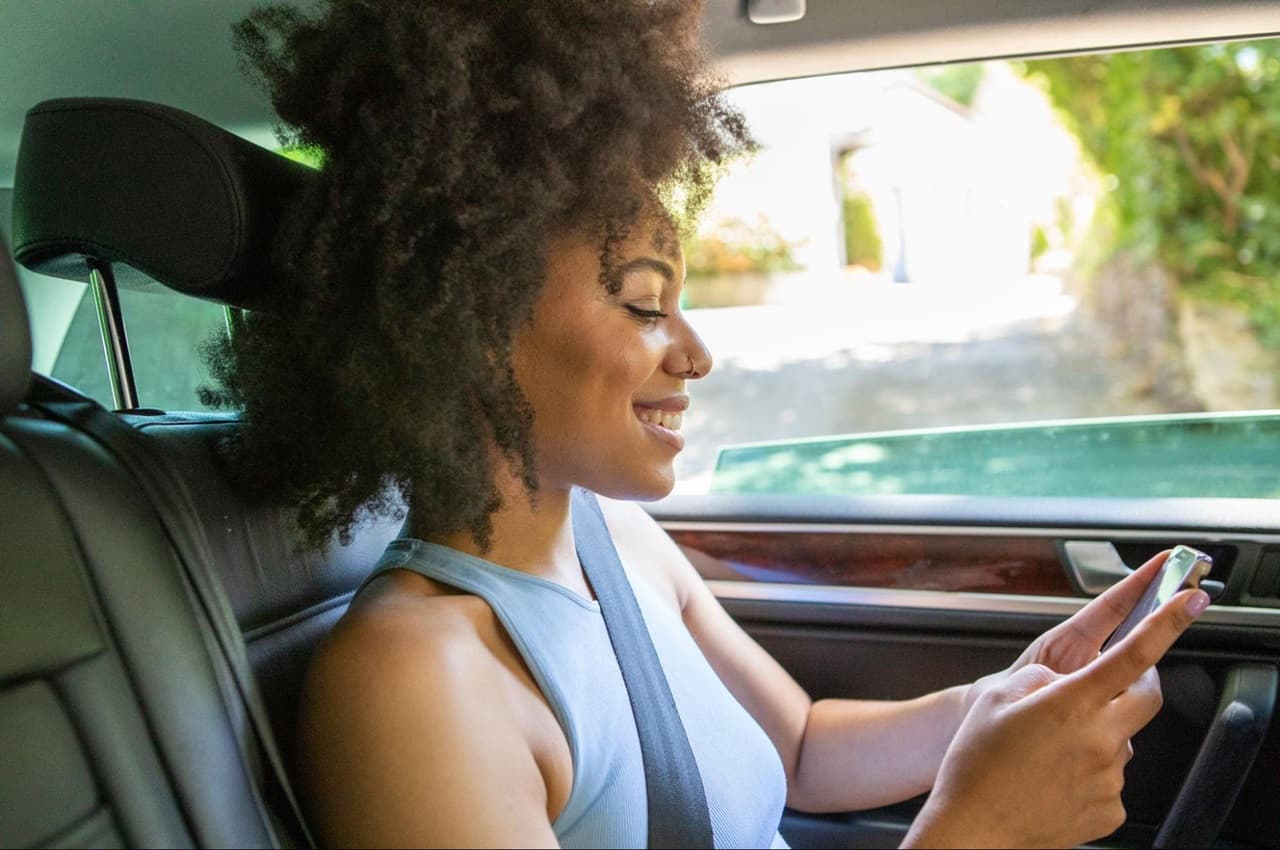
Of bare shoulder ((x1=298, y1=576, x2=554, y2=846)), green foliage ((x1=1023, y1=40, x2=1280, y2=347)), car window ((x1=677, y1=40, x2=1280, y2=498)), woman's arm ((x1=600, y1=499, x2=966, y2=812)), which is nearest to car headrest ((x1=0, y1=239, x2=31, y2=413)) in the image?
bare shoulder ((x1=298, y1=576, x2=554, y2=846))

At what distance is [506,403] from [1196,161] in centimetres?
746

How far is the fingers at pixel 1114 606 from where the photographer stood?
152 centimetres

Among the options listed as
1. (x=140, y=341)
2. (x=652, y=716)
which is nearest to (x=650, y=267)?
(x=652, y=716)

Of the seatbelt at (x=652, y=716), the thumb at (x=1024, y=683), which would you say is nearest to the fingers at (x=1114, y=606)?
the thumb at (x=1024, y=683)

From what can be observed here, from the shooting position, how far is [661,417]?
4.60 ft

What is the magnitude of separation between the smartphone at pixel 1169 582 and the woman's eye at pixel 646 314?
662 millimetres

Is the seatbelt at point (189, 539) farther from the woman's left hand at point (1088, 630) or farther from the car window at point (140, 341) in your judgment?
the woman's left hand at point (1088, 630)

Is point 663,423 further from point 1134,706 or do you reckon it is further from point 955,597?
point 955,597

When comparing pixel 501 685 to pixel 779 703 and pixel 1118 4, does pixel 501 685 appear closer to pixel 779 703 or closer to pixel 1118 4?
pixel 779 703

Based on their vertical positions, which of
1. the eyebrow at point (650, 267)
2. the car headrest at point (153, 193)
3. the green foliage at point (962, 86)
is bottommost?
the eyebrow at point (650, 267)

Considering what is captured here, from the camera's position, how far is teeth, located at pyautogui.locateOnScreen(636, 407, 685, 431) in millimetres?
1376

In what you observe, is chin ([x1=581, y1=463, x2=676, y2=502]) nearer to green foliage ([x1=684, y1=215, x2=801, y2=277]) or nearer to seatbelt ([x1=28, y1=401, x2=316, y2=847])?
seatbelt ([x1=28, y1=401, x2=316, y2=847])

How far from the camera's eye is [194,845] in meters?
1.12

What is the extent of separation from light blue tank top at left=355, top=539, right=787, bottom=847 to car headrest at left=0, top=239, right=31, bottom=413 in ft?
1.34
